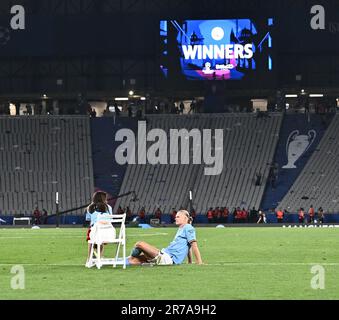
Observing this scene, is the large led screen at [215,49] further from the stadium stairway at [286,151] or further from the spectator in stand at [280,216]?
the spectator in stand at [280,216]

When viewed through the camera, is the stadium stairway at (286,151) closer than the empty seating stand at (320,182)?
No

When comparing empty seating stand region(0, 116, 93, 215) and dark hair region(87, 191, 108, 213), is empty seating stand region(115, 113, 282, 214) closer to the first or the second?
empty seating stand region(0, 116, 93, 215)

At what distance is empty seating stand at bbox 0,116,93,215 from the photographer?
73.6 meters

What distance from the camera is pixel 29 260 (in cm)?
2828

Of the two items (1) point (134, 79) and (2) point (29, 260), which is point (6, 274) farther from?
(1) point (134, 79)

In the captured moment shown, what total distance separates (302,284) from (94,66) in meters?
65.4

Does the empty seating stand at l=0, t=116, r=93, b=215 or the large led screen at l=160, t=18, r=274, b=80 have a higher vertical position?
the large led screen at l=160, t=18, r=274, b=80

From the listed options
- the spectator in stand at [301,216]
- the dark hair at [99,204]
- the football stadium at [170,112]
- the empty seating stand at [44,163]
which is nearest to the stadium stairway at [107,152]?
the football stadium at [170,112]

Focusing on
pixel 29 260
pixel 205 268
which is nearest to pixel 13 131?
pixel 29 260

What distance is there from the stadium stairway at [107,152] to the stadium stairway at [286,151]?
9682 mm

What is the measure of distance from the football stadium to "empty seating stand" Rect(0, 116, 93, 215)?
0.31ft

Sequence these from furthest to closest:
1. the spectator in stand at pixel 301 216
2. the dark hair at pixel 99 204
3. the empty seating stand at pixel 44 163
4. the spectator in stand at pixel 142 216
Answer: the empty seating stand at pixel 44 163
the spectator in stand at pixel 142 216
the spectator in stand at pixel 301 216
the dark hair at pixel 99 204

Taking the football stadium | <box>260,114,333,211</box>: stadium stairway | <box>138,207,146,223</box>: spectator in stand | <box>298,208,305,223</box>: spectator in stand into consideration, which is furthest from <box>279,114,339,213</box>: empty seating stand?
<box>138,207,146,223</box>: spectator in stand

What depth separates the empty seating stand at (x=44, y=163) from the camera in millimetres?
73562
